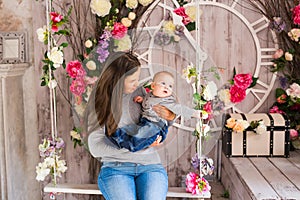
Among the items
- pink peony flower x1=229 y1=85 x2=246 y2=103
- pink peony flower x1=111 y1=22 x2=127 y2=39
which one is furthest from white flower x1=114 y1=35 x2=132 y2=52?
pink peony flower x1=229 y1=85 x2=246 y2=103

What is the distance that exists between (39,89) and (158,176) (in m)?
1.15

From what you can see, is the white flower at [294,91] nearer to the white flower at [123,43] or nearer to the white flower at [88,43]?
the white flower at [123,43]

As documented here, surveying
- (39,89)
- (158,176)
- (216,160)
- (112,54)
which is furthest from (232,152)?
(39,89)

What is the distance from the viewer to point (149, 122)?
2.17m

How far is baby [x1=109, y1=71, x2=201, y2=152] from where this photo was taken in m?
2.17

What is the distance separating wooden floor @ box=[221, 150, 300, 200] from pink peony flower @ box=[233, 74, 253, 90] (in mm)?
447

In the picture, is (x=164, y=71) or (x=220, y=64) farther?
(x=220, y=64)

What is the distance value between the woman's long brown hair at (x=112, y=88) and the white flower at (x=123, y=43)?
0.13m

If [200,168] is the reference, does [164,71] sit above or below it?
above

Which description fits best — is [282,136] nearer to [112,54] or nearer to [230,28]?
[230,28]

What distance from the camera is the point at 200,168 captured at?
2344 mm

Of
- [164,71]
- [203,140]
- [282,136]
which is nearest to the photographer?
[164,71]

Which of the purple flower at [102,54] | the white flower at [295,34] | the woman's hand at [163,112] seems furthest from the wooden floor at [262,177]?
the purple flower at [102,54]

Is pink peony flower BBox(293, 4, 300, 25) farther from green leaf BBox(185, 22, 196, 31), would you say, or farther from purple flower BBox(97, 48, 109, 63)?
purple flower BBox(97, 48, 109, 63)
